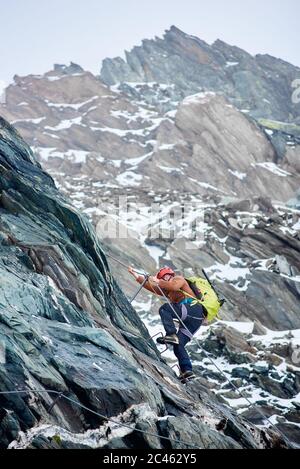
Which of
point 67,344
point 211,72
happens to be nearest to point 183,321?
point 67,344

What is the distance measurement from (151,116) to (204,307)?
225 feet

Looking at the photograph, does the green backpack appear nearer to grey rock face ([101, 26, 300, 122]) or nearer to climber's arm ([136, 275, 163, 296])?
climber's arm ([136, 275, 163, 296])

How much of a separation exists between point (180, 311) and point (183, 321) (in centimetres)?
20

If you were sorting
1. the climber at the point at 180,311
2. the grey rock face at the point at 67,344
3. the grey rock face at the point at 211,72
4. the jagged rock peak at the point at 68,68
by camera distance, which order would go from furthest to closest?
the grey rock face at the point at 211,72 < the jagged rock peak at the point at 68,68 < the climber at the point at 180,311 < the grey rock face at the point at 67,344

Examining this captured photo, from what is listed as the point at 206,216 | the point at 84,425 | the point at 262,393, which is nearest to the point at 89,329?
the point at 84,425

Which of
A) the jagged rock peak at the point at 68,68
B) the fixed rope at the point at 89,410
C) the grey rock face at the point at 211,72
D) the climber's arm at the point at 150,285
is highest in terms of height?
the grey rock face at the point at 211,72

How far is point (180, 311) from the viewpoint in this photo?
11070 mm

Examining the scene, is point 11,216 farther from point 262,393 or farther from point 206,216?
point 206,216

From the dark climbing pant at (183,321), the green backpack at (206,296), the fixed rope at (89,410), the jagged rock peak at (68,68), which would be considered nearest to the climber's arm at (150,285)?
the dark climbing pant at (183,321)

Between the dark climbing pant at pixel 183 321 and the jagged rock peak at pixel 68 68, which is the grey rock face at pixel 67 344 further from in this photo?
the jagged rock peak at pixel 68 68

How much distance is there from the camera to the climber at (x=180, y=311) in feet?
35.7

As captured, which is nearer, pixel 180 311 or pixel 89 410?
pixel 89 410

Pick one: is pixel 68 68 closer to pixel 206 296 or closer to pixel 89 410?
pixel 206 296

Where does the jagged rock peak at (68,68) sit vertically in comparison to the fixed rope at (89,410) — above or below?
above
